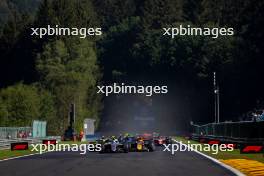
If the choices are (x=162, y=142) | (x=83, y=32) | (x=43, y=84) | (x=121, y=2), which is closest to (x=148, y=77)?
(x=83, y=32)

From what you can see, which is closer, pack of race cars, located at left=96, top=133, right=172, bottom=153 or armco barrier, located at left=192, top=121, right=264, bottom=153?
armco barrier, located at left=192, top=121, right=264, bottom=153

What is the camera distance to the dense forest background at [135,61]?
102 m

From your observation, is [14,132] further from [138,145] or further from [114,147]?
[114,147]

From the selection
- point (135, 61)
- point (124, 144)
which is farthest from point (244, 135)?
point (135, 61)

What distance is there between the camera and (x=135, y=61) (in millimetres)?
141875

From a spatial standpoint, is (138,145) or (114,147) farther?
(138,145)

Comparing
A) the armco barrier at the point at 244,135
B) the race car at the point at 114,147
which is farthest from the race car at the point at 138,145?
the armco barrier at the point at 244,135

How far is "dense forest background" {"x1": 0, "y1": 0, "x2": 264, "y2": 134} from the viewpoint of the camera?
10156 centimetres

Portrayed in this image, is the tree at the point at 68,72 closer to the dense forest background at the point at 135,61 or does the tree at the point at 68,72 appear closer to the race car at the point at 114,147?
the dense forest background at the point at 135,61

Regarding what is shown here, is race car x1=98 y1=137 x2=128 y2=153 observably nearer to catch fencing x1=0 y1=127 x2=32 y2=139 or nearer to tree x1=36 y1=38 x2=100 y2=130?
catch fencing x1=0 y1=127 x2=32 y2=139

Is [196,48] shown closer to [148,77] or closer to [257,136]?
[148,77]

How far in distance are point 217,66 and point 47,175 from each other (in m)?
96.3

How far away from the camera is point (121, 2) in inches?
6944

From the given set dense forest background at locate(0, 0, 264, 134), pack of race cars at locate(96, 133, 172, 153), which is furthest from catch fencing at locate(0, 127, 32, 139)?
dense forest background at locate(0, 0, 264, 134)
